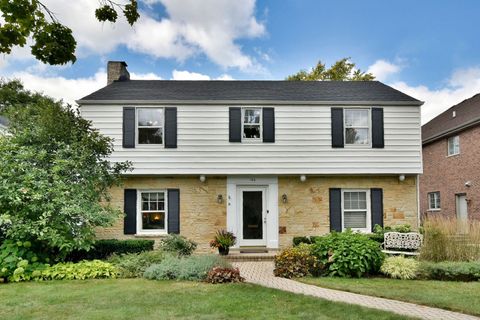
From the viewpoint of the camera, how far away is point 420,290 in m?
7.98

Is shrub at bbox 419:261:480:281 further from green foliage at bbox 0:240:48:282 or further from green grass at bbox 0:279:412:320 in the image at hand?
green foliage at bbox 0:240:48:282

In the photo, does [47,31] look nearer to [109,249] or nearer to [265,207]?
[109,249]

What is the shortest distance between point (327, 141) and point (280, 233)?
3503 millimetres

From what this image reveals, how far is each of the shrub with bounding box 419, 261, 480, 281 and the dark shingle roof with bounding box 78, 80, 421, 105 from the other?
6716mm

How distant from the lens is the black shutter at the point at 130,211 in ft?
45.9

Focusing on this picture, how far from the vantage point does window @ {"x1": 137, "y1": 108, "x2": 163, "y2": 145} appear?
14218mm

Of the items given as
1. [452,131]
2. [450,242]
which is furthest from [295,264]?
[452,131]

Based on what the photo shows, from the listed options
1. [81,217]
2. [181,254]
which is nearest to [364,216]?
[181,254]

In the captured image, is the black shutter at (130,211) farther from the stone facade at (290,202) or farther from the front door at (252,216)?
the front door at (252,216)

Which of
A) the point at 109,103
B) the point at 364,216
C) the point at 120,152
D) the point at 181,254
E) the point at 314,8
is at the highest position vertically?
the point at 314,8

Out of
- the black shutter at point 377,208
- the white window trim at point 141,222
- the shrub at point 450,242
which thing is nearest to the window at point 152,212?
the white window trim at point 141,222

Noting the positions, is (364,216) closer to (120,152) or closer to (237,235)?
(237,235)

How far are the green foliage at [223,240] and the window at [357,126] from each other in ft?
16.7

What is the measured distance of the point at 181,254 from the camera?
38.1ft
